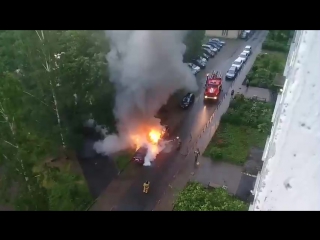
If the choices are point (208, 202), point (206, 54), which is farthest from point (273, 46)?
point (208, 202)

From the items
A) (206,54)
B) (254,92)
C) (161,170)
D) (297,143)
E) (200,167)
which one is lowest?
(161,170)

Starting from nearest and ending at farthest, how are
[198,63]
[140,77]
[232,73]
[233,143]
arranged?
[233,143] < [140,77] < [232,73] < [198,63]

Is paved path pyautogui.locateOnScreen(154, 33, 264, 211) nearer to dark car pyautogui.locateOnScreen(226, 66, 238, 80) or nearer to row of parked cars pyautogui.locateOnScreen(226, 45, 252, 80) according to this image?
dark car pyautogui.locateOnScreen(226, 66, 238, 80)

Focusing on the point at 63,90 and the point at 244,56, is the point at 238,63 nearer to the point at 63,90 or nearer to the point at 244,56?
the point at 244,56

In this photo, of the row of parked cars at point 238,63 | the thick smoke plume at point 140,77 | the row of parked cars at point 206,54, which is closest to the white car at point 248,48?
the row of parked cars at point 238,63

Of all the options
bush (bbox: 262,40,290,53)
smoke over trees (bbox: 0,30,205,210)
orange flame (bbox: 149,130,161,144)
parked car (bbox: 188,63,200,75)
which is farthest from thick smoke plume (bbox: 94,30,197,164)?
bush (bbox: 262,40,290,53)

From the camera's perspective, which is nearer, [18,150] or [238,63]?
[18,150]

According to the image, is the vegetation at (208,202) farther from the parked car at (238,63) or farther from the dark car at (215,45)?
the dark car at (215,45)
